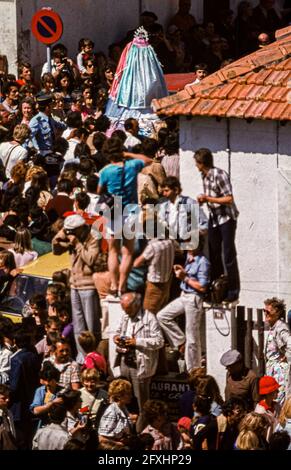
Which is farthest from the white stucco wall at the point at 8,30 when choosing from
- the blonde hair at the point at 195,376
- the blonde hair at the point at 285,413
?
the blonde hair at the point at 285,413

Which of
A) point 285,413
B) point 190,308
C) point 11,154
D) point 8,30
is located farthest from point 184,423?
point 8,30

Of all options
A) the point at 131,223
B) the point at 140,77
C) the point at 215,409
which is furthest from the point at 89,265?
the point at 140,77

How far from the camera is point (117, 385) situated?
72.0ft

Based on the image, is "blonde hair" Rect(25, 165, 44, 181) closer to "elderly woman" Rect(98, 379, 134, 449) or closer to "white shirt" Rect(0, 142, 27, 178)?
"white shirt" Rect(0, 142, 27, 178)

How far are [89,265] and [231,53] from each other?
12796 millimetres

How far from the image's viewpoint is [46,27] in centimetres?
2953

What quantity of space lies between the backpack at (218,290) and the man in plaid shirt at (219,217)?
0.05m

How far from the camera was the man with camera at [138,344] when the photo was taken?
22.6 meters

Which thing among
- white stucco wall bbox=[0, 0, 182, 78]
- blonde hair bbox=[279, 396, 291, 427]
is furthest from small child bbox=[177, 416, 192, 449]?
white stucco wall bbox=[0, 0, 182, 78]

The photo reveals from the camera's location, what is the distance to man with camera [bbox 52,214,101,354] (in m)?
23.0

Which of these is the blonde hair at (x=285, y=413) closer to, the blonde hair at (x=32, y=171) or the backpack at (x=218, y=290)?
the backpack at (x=218, y=290)

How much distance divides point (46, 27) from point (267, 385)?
9.05 meters
